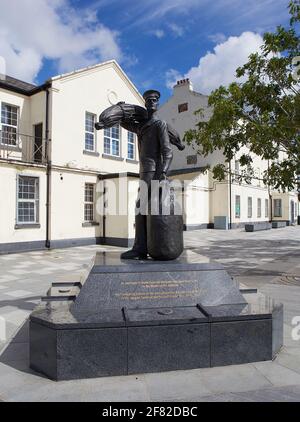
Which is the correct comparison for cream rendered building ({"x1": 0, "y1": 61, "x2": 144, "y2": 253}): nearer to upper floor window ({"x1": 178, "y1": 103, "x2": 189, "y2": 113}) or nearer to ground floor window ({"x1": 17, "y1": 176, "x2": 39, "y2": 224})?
ground floor window ({"x1": 17, "y1": 176, "x2": 39, "y2": 224})

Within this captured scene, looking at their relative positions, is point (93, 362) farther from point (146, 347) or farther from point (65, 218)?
point (65, 218)

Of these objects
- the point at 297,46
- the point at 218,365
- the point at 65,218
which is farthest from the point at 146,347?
the point at 65,218

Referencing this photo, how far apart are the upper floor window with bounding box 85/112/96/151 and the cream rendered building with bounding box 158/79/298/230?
1060 centimetres

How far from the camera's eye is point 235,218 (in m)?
31.6

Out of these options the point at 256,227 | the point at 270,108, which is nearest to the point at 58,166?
the point at 270,108

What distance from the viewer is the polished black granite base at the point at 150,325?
379 cm

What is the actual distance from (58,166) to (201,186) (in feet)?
49.9

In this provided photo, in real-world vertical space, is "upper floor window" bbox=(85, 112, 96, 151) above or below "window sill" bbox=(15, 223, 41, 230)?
above

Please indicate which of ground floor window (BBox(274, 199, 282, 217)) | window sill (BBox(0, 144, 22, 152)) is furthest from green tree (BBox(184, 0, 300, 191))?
ground floor window (BBox(274, 199, 282, 217))

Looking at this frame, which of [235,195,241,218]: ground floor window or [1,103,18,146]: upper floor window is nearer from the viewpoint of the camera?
[1,103,18,146]: upper floor window

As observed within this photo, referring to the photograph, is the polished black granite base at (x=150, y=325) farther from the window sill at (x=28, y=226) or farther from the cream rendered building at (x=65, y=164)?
the cream rendered building at (x=65, y=164)

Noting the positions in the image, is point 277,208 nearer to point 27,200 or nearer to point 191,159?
point 191,159

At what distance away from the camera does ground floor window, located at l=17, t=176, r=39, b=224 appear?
1519 centimetres

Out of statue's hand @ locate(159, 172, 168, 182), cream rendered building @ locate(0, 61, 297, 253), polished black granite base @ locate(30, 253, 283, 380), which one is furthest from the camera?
cream rendered building @ locate(0, 61, 297, 253)
